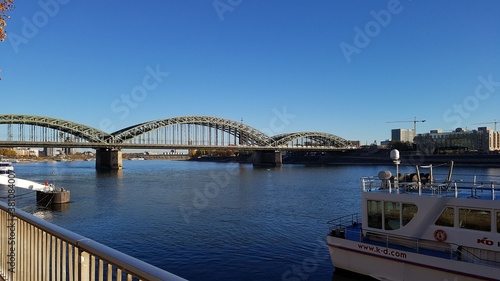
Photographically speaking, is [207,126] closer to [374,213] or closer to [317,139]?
[317,139]

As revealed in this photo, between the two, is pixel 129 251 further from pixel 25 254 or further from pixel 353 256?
pixel 25 254

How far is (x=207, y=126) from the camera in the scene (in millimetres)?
145500

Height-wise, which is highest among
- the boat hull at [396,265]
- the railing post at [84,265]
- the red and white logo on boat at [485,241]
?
the railing post at [84,265]

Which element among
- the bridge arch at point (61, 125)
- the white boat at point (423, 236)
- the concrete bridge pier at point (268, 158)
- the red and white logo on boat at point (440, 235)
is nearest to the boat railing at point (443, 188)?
the white boat at point (423, 236)

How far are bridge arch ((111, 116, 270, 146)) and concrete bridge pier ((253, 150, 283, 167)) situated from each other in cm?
597

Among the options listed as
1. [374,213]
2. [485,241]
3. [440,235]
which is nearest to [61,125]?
[374,213]

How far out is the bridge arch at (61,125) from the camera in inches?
4329

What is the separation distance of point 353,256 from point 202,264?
7.01m

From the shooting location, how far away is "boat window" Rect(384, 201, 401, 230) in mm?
15438

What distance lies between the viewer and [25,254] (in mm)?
5055

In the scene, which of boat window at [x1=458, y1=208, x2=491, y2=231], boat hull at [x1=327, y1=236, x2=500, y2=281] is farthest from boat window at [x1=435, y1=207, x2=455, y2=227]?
boat hull at [x1=327, y1=236, x2=500, y2=281]

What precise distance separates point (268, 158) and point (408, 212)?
427 ft

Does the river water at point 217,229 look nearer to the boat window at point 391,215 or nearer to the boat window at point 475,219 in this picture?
the boat window at point 391,215

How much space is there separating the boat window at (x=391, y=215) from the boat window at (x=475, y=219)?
2185 mm
